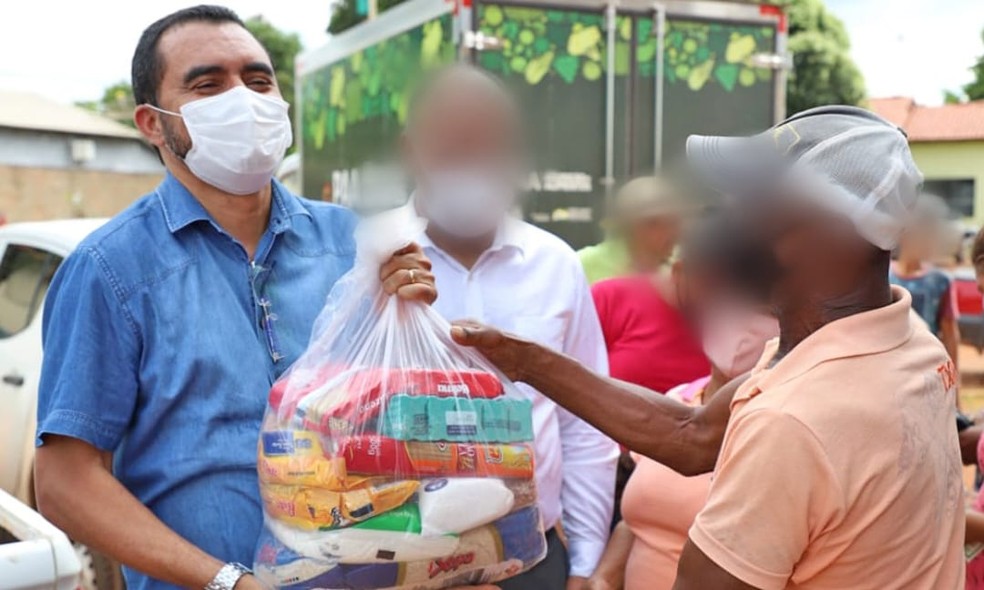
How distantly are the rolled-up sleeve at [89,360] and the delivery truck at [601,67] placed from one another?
139 inches

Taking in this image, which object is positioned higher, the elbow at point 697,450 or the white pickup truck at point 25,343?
the elbow at point 697,450

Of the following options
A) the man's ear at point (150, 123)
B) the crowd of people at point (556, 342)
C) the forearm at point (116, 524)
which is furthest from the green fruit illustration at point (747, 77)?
the forearm at point (116, 524)

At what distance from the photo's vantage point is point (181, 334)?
1.75 m

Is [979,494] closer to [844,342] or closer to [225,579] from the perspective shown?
[844,342]

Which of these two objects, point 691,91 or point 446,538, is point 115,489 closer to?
point 446,538

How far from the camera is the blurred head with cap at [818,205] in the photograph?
4.30 ft

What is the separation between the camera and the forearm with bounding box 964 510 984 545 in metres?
2.46

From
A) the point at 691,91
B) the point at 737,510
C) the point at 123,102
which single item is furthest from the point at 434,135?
the point at 123,102

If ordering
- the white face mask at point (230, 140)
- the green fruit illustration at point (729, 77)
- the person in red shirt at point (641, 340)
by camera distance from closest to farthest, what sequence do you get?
the white face mask at point (230, 140)
the person in red shirt at point (641, 340)
the green fruit illustration at point (729, 77)

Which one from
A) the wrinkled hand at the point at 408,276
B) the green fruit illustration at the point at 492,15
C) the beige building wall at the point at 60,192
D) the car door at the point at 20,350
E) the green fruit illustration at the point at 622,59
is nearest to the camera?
the wrinkled hand at the point at 408,276

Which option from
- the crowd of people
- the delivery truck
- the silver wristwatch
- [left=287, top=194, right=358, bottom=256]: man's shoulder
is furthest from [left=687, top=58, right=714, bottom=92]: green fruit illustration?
the silver wristwatch

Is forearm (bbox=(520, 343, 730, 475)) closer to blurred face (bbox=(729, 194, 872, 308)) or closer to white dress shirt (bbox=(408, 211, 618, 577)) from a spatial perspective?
white dress shirt (bbox=(408, 211, 618, 577))

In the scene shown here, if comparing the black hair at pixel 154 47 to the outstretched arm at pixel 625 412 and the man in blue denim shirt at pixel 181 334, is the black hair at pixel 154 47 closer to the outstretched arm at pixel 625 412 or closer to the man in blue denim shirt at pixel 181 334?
the man in blue denim shirt at pixel 181 334

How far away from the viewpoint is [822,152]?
1323 mm
